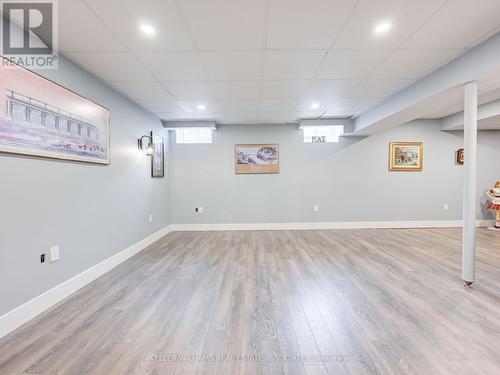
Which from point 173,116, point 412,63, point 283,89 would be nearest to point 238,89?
point 283,89

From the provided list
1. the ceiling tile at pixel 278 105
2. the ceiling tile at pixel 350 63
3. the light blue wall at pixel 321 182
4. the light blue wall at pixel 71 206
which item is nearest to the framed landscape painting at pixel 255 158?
the light blue wall at pixel 321 182

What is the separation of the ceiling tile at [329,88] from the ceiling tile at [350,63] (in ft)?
0.49

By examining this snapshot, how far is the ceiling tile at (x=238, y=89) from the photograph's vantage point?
3.00 m

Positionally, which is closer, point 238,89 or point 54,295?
point 54,295

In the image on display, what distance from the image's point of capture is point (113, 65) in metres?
2.51

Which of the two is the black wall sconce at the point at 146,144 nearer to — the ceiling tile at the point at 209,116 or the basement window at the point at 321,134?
the ceiling tile at the point at 209,116

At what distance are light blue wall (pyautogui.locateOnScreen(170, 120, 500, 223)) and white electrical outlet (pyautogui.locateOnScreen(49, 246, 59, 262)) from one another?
3.16 metres

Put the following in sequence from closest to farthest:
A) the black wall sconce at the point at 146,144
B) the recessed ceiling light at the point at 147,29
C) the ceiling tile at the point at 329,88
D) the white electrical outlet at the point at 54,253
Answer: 1. the recessed ceiling light at the point at 147,29
2. the white electrical outlet at the point at 54,253
3. the ceiling tile at the point at 329,88
4. the black wall sconce at the point at 146,144

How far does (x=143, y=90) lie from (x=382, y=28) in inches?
119

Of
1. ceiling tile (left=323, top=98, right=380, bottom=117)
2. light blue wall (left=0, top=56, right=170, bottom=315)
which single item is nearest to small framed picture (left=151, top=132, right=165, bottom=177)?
light blue wall (left=0, top=56, right=170, bottom=315)

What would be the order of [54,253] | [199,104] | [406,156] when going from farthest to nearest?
1. [406,156]
2. [199,104]
3. [54,253]

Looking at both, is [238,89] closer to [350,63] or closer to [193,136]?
[350,63]

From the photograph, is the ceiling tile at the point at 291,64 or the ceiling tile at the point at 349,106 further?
the ceiling tile at the point at 349,106

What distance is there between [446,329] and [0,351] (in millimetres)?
3321
